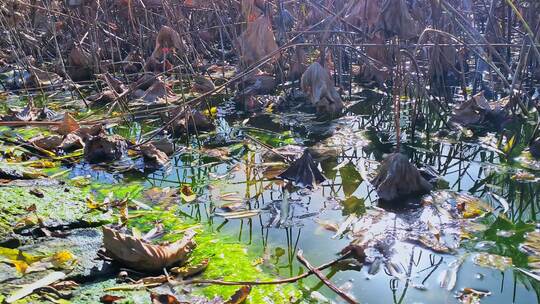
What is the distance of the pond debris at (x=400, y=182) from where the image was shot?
198 cm

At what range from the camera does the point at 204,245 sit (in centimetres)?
171

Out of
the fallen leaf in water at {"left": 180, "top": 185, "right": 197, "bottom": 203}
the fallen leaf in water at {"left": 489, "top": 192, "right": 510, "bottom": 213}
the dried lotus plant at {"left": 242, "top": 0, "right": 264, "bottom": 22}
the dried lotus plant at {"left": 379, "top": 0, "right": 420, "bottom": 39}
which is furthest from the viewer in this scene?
the dried lotus plant at {"left": 242, "top": 0, "right": 264, "bottom": 22}

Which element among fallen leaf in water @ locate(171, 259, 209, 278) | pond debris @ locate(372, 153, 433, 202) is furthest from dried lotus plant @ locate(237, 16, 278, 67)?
fallen leaf in water @ locate(171, 259, 209, 278)

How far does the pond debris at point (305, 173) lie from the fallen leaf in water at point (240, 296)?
79 cm

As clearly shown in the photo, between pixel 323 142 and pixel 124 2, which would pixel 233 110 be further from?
pixel 124 2

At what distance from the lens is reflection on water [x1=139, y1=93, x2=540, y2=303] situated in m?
1.46

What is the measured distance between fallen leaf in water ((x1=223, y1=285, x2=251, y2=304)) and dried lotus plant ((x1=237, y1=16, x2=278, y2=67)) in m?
1.91

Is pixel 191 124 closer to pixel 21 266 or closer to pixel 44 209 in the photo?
pixel 44 209

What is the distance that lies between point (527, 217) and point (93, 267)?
1.32m

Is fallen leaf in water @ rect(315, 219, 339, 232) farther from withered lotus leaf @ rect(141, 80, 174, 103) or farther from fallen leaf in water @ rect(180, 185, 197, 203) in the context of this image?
withered lotus leaf @ rect(141, 80, 174, 103)

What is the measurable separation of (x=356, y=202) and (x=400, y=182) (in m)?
0.16

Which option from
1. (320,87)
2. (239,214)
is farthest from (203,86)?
(239,214)

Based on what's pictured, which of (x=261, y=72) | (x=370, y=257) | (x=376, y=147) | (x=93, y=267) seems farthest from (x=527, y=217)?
(x=261, y=72)

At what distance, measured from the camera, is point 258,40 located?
3.11 metres
